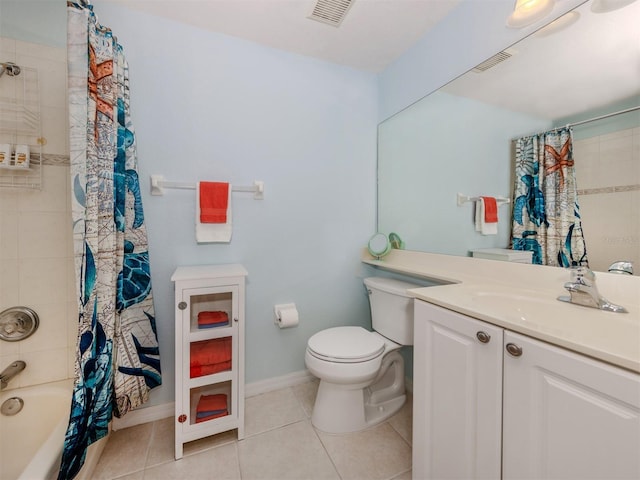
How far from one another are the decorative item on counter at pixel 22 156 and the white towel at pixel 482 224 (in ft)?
7.55

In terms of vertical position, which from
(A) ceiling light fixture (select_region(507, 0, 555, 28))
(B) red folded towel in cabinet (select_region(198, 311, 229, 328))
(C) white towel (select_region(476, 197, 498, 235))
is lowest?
(B) red folded towel in cabinet (select_region(198, 311, 229, 328))

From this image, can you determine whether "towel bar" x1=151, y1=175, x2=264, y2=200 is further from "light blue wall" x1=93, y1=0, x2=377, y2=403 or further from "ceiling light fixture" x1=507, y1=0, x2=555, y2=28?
"ceiling light fixture" x1=507, y1=0, x2=555, y2=28

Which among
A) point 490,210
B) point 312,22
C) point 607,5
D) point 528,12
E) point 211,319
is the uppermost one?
point 312,22

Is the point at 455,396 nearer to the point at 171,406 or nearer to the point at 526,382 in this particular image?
the point at 526,382

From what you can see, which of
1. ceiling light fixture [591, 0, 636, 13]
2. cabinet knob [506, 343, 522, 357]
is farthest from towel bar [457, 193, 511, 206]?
cabinet knob [506, 343, 522, 357]

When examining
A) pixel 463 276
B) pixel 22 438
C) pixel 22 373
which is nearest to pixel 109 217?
pixel 22 373

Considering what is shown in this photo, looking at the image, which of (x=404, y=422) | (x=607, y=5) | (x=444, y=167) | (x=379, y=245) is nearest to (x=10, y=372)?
(x=404, y=422)

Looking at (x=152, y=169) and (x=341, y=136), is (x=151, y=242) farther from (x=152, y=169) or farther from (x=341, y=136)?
(x=341, y=136)

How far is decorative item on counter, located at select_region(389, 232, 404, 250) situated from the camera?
6.33 ft

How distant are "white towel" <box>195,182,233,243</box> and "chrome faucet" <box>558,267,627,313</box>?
1.60 metres

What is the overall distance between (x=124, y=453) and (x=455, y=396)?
156cm

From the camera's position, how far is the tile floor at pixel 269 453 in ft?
3.98

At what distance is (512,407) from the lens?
771 millimetres

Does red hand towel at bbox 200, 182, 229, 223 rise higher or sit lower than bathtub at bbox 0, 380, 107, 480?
higher
